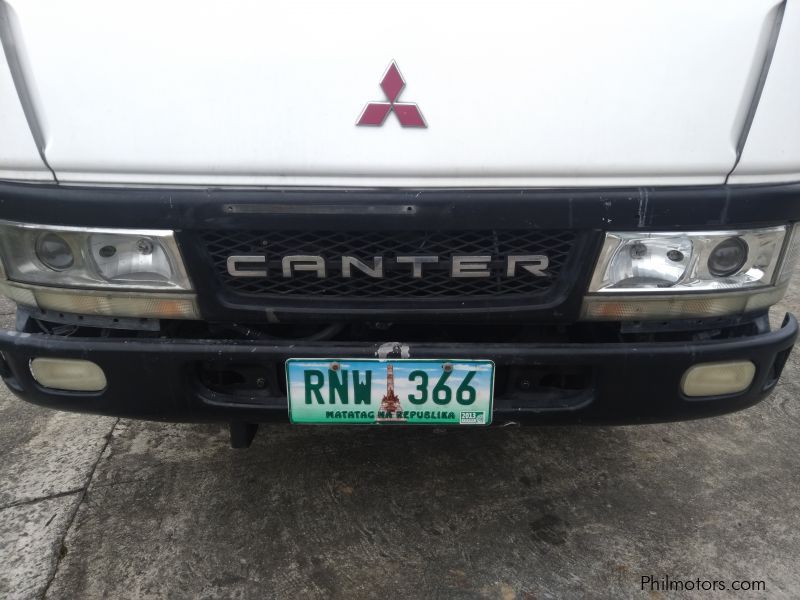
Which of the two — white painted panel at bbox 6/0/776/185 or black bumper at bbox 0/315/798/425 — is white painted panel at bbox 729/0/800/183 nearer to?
white painted panel at bbox 6/0/776/185

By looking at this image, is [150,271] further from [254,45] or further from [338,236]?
[254,45]

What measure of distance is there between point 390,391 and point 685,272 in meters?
0.85

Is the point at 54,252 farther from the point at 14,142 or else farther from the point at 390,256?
the point at 390,256

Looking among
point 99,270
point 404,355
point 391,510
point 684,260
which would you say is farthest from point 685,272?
point 99,270

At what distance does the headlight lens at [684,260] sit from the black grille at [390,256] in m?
0.13

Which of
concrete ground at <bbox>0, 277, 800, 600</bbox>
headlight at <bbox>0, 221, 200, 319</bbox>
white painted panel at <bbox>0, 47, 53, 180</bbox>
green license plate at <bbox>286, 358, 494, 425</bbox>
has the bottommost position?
concrete ground at <bbox>0, 277, 800, 600</bbox>

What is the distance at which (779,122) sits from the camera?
57.9 inches

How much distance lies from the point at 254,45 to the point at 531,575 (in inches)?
68.1

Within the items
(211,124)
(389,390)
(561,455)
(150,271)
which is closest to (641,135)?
(389,390)

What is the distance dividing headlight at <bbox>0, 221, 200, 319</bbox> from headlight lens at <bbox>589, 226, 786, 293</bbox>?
1.12m

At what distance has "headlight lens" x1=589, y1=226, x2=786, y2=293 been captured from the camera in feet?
5.06

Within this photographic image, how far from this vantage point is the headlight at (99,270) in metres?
1.53

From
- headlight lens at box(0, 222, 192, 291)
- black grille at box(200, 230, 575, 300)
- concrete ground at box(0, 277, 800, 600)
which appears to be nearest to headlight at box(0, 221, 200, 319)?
headlight lens at box(0, 222, 192, 291)

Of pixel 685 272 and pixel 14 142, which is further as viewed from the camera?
pixel 685 272
